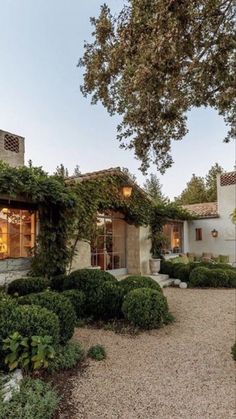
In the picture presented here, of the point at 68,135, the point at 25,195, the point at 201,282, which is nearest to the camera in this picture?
the point at 25,195

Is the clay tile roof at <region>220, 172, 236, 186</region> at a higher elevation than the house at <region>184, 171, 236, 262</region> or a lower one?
higher

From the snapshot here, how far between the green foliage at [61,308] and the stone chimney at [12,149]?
273 inches

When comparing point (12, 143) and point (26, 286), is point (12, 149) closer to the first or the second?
point (12, 143)

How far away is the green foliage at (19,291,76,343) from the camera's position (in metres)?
4.49

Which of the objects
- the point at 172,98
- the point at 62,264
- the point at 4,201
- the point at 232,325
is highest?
the point at 172,98

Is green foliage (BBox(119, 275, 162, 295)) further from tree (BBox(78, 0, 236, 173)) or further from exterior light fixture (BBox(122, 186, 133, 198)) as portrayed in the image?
exterior light fixture (BBox(122, 186, 133, 198))

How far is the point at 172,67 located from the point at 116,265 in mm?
7976

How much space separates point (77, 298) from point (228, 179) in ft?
43.9

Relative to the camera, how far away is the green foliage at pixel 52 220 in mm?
6949

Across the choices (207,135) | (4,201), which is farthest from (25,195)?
(207,135)

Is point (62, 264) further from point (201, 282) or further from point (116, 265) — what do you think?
point (201, 282)

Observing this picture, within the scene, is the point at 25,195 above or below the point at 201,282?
above

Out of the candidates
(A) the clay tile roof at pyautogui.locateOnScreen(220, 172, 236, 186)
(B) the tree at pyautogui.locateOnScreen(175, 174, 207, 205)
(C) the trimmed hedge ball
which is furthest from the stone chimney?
(B) the tree at pyautogui.locateOnScreen(175, 174, 207, 205)

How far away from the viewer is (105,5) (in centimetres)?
583
